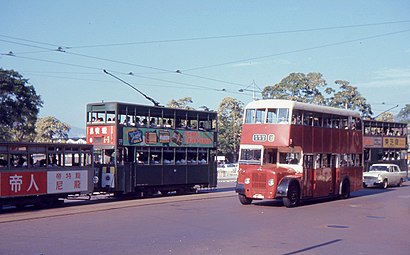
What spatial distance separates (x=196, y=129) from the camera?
28.7m

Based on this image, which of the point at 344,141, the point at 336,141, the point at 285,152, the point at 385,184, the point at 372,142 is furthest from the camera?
the point at 372,142

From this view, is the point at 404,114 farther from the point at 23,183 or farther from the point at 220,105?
the point at 23,183

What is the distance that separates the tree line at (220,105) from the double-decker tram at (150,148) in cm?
1721

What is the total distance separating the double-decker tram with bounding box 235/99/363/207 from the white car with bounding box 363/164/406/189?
10374mm

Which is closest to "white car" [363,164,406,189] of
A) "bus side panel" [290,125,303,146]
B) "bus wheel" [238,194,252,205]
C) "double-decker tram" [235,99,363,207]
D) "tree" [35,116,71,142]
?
"double-decker tram" [235,99,363,207]

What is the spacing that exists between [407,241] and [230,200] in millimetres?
11793

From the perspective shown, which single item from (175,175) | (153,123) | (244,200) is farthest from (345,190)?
(153,123)

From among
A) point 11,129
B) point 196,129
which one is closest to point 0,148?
point 196,129

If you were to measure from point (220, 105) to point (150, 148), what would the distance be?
43.3 meters

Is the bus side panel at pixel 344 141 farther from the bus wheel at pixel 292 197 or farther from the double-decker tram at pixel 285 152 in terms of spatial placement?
the bus wheel at pixel 292 197

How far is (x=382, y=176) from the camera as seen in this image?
3400cm

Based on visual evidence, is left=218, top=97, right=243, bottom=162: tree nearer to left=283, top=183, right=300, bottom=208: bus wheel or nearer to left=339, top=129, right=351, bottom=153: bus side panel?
left=339, top=129, right=351, bottom=153: bus side panel

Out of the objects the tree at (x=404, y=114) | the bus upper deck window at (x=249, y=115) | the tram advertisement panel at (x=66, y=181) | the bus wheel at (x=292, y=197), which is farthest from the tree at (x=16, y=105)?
the tree at (x=404, y=114)

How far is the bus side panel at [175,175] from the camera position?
2637 cm
